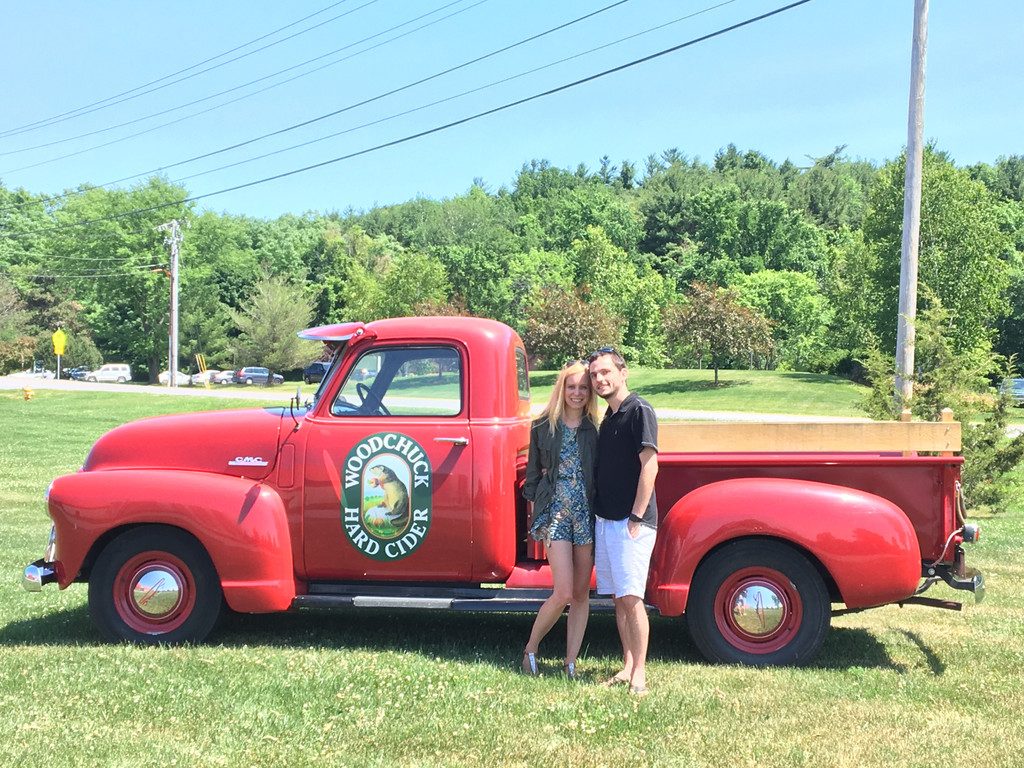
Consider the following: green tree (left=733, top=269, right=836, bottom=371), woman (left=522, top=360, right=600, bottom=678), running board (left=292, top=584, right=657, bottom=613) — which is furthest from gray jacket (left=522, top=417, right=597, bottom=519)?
green tree (left=733, top=269, right=836, bottom=371)

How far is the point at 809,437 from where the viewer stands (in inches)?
228

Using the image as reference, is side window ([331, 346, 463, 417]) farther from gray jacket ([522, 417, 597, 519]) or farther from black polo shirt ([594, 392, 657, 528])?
black polo shirt ([594, 392, 657, 528])

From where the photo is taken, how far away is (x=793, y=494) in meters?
5.38

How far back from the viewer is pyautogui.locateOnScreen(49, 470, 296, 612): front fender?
224 inches

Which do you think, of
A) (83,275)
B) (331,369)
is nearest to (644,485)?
(331,369)

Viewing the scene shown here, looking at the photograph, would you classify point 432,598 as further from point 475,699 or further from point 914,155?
point 914,155

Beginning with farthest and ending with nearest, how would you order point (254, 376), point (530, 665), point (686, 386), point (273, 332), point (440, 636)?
point (273, 332), point (254, 376), point (686, 386), point (440, 636), point (530, 665)

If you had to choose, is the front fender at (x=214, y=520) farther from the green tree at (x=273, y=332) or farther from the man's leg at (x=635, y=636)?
the green tree at (x=273, y=332)

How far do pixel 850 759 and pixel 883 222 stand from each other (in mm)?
31825

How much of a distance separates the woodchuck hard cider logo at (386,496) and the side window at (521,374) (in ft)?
3.00

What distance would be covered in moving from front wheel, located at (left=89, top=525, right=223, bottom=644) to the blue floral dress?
2156 millimetres

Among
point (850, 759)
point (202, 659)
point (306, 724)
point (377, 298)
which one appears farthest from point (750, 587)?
point (377, 298)

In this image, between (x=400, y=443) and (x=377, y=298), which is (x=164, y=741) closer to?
(x=400, y=443)

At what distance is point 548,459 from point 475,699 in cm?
130
